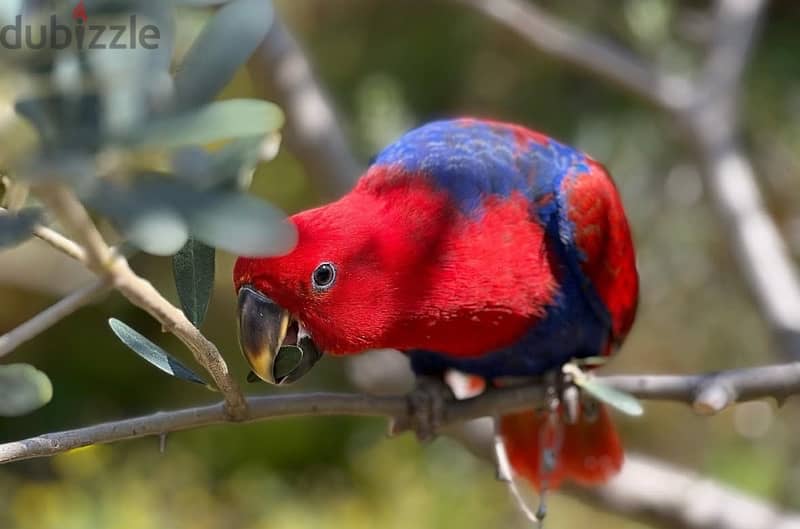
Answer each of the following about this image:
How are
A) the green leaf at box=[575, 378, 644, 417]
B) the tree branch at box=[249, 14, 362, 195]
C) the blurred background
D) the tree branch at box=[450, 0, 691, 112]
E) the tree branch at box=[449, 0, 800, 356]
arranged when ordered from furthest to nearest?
the blurred background → the tree branch at box=[450, 0, 691, 112] → the tree branch at box=[449, 0, 800, 356] → the tree branch at box=[249, 14, 362, 195] → the green leaf at box=[575, 378, 644, 417]

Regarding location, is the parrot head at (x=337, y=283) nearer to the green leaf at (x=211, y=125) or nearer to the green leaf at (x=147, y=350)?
the green leaf at (x=147, y=350)

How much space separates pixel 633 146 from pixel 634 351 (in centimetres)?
62

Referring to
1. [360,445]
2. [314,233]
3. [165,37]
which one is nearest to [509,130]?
[314,233]

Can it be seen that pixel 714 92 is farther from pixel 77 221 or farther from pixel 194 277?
pixel 77 221

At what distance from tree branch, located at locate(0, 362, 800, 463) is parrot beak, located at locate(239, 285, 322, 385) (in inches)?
3.1

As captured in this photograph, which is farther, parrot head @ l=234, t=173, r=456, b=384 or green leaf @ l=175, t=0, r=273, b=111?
parrot head @ l=234, t=173, r=456, b=384

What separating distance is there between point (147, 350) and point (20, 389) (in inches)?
5.0

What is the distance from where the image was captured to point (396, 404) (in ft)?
3.92

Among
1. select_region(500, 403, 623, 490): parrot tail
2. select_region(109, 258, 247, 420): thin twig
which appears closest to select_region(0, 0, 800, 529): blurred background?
select_region(500, 403, 623, 490): parrot tail

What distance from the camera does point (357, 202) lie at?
1195 millimetres

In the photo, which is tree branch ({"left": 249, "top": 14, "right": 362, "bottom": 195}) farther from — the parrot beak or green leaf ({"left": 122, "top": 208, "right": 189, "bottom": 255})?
green leaf ({"left": 122, "top": 208, "right": 189, "bottom": 255})

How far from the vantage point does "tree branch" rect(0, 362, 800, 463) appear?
0.84m

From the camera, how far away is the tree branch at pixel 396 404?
839 millimetres

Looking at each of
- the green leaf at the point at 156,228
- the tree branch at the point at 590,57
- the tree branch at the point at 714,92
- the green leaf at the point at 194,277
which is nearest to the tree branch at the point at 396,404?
the green leaf at the point at 194,277
